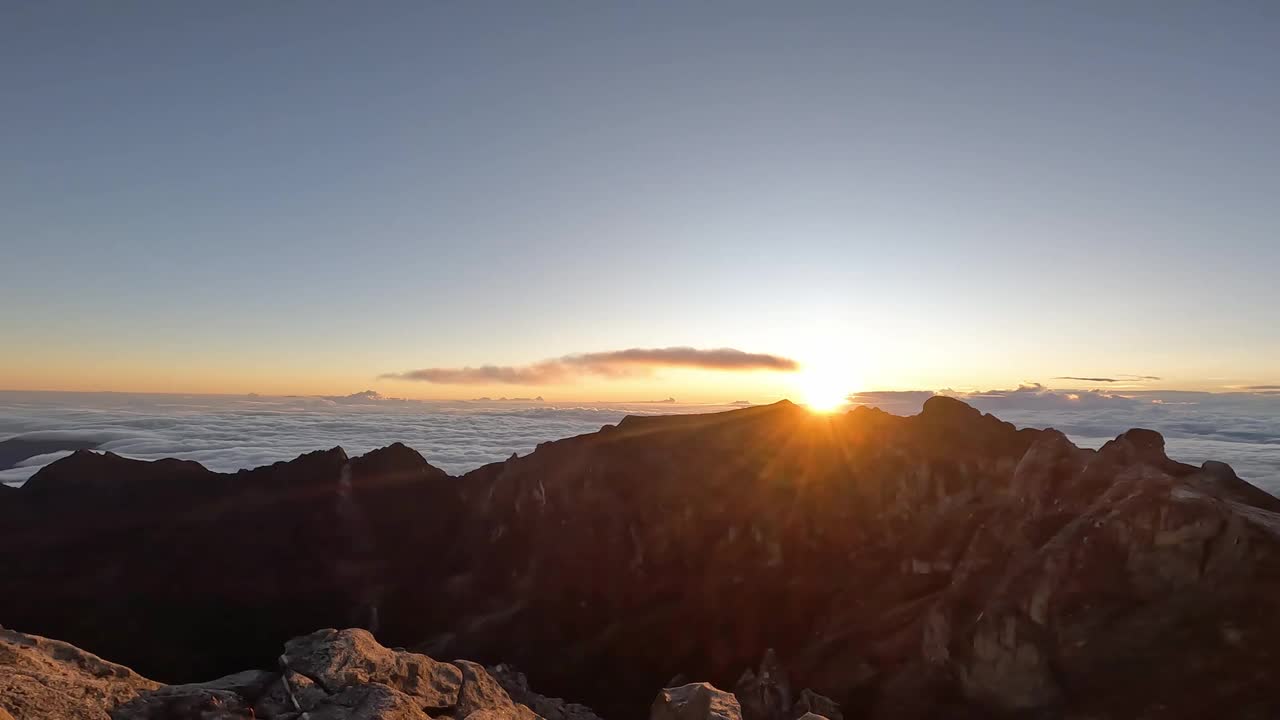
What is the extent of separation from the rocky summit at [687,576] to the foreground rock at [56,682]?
240mm

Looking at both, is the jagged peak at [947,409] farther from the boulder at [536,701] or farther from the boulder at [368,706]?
the boulder at [368,706]

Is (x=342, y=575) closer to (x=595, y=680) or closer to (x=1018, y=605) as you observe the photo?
(x=595, y=680)

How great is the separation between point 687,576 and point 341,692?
206ft

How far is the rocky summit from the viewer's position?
34250 mm

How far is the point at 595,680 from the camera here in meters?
73.3

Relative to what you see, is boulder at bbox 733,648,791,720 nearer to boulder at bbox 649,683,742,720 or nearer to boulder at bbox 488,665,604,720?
boulder at bbox 488,665,604,720

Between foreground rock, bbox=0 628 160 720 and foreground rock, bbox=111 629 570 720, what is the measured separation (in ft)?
2.77

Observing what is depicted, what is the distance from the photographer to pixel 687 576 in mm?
82500

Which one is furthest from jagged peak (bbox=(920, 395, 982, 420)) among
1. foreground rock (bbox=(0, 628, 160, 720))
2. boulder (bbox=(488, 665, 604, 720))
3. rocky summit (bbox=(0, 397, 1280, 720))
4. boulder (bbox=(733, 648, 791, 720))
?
foreground rock (bbox=(0, 628, 160, 720))

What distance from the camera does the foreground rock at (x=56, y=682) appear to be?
18.5 meters

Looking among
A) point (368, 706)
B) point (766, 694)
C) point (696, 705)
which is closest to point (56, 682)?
point (368, 706)

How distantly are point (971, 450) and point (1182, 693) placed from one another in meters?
36.1

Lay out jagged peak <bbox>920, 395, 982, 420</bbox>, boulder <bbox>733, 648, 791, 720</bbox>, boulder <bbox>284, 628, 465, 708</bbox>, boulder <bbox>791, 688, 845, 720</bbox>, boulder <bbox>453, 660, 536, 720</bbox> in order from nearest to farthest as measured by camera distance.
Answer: boulder <bbox>284, 628, 465, 708</bbox> < boulder <bbox>453, 660, 536, 720</bbox> < boulder <bbox>791, 688, 845, 720</bbox> < boulder <bbox>733, 648, 791, 720</bbox> < jagged peak <bbox>920, 395, 982, 420</bbox>

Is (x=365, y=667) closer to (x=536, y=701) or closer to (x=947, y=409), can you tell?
(x=536, y=701)
